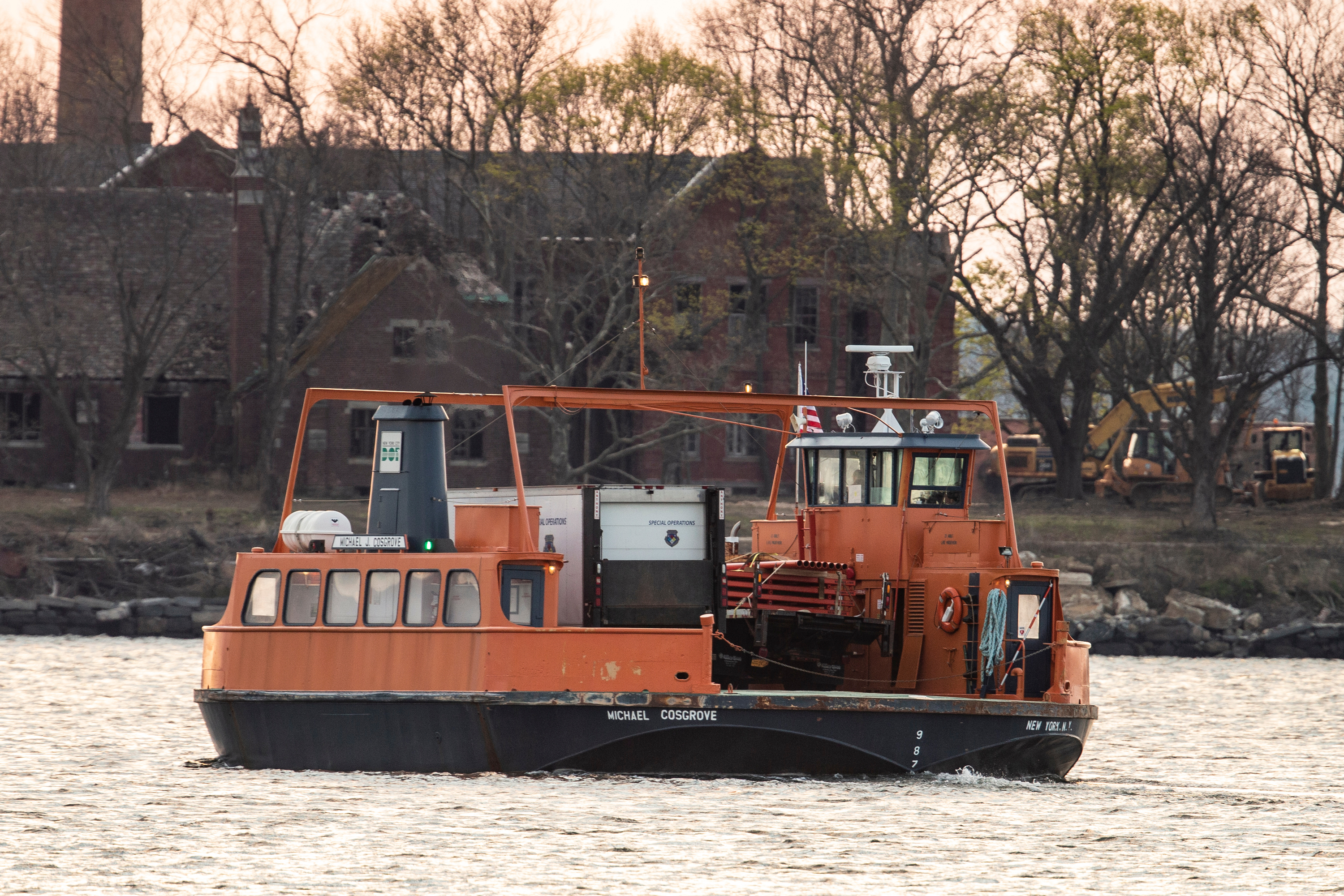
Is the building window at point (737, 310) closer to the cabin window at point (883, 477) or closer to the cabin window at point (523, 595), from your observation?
the cabin window at point (883, 477)

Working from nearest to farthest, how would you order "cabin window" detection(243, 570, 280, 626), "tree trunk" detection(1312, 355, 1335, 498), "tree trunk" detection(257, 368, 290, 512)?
1. "cabin window" detection(243, 570, 280, 626)
2. "tree trunk" detection(257, 368, 290, 512)
3. "tree trunk" detection(1312, 355, 1335, 498)

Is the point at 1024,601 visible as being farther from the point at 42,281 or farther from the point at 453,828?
the point at 42,281

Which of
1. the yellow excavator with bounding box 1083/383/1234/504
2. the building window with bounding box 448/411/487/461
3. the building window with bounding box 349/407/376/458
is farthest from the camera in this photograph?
the building window with bounding box 448/411/487/461

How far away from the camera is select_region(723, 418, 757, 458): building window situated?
64.3 metres

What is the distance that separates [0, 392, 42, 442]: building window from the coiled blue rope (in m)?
48.7

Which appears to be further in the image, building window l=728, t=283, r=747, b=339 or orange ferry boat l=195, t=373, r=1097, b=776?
building window l=728, t=283, r=747, b=339

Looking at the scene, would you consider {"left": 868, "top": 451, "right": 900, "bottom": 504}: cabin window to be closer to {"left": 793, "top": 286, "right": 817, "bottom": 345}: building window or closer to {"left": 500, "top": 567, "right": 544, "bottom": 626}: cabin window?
{"left": 500, "top": 567, "right": 544, "bottom": 626}: cabin window

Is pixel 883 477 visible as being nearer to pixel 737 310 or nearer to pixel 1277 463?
pixel 737 310

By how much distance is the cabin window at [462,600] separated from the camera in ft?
63.1

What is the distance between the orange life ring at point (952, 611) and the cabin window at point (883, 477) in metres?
1.60

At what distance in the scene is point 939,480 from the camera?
22.3m

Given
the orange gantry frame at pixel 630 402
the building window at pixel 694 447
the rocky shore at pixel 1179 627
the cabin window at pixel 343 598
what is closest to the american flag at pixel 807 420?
the orange gantry frame at pixel 630 402

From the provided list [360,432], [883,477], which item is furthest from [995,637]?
[360,432]

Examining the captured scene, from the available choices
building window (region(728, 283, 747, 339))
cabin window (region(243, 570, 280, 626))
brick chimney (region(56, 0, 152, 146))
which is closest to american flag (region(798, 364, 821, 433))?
cabin window (region(243, 570, 280, 626))
